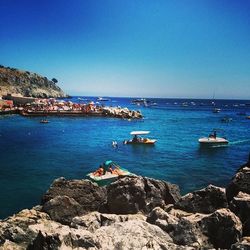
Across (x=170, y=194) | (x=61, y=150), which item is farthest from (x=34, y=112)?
(x=170, y=194)

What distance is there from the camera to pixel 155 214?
14773 millimetres

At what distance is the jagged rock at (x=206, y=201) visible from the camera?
54.7ft

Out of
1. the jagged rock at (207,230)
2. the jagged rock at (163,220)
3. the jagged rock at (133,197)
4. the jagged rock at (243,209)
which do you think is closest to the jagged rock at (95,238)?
the jagged rock at (207,230)

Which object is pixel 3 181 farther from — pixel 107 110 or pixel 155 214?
pixel 107 110

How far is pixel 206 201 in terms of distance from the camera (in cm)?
1684

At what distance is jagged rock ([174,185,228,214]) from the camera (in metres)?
16.7

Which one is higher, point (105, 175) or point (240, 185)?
point (240, 185)

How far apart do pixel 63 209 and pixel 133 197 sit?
12.1ft

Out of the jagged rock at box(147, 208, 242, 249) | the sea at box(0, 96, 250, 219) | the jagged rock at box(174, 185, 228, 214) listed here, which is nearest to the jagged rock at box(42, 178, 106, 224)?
the jagged rock at box(174, 185, 228, 214)

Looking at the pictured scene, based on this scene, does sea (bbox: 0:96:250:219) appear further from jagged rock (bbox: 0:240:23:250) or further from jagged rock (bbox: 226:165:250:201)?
jagged rock (bbox: 0:240:23:250)

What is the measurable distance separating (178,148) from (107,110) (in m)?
60.6

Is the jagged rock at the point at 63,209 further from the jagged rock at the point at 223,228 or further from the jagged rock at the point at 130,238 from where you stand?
the jagged rock at the point at 223,228

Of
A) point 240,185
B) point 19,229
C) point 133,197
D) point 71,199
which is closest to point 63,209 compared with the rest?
point 71,199

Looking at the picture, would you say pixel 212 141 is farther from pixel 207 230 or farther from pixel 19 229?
pixel 19 229
